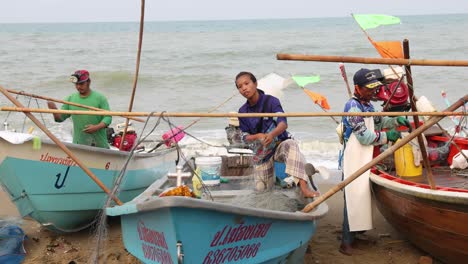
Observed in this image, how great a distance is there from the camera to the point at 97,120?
6.98 metres

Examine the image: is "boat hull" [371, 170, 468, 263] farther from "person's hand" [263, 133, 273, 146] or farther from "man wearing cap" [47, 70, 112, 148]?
"man wearing cap" [47, 70, 112, 148]

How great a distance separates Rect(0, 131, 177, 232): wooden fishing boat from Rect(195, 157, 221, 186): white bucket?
132 cm

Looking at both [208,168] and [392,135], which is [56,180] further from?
[392,135]

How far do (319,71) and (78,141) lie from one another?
1366cm

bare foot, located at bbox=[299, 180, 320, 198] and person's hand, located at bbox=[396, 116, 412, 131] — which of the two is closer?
bare foot, located at bbox=[299, 180, 320, 198]

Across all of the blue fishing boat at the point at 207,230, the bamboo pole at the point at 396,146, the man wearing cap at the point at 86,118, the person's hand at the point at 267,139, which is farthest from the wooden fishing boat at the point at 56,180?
the bamboo pole at the point at 396,146

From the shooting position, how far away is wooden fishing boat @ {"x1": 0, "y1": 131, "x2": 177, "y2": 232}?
235 inches

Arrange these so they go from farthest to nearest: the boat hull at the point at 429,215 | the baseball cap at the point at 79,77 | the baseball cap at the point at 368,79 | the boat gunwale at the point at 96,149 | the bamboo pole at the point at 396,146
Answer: the baseball cap at the point at 79,77 → the boat gunwale at the point at 96,149 → the baseball cap at the point at 368,79 → the boat hull at the point at 429,215 → the bamboo pole at the point at 396,146

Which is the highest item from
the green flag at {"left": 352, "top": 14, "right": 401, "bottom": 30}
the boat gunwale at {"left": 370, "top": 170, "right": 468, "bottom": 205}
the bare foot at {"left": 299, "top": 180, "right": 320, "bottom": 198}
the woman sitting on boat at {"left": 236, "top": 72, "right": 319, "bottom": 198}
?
the green flag at {"left": 352, "top": 14, "right": 401, "bottom": 30}

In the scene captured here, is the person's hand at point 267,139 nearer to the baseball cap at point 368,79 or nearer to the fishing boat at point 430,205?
the baseball cap at point 368,79

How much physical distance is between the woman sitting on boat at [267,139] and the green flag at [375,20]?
135cm

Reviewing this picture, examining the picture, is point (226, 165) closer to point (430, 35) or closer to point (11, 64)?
point (11, 64)

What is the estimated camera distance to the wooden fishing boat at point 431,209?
4.82 metres

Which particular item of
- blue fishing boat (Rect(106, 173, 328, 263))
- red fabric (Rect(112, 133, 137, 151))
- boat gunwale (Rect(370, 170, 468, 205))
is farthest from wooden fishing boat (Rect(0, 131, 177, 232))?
boat gunwale (Rect(370, 170, 468, 205))
